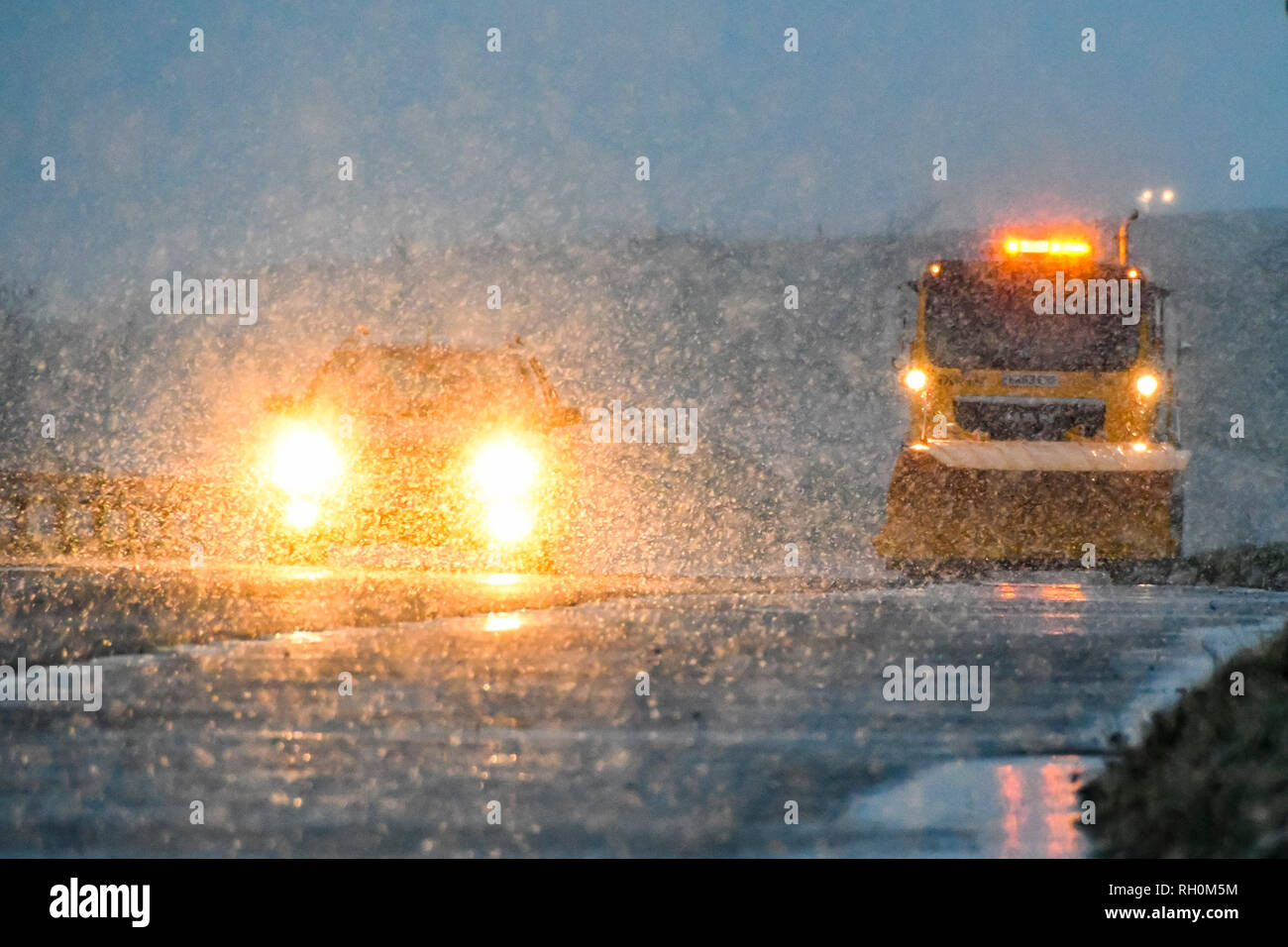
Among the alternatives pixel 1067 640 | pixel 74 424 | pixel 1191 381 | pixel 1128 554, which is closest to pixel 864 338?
pixel 1191 381

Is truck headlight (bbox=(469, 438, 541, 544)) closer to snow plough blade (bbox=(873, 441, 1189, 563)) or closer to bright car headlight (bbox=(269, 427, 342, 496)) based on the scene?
bright car headlight (bbox=(269, 427, 342, 496))

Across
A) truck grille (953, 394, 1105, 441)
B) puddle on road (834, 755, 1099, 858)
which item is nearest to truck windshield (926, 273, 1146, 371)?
truck grille (953, 394, 1105, 441)

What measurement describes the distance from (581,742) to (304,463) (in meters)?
9.51

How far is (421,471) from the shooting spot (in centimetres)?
1616

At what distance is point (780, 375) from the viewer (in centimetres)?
7862

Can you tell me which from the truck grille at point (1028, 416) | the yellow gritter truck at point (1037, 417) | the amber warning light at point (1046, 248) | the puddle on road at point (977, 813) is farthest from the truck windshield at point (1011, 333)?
the puddle on road at point (977, 813)

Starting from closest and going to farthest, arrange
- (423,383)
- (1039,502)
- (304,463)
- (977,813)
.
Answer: (977,813), (304,463), (423,383), (1039,502)

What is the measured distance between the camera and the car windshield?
54.7ft

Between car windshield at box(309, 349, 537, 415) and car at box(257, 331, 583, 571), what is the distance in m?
0.02

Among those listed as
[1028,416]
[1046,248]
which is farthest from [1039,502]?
[1046,248]

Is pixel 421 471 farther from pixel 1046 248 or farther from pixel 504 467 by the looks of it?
pixel 1046 248

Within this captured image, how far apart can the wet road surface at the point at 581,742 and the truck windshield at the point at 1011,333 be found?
25.8 feet

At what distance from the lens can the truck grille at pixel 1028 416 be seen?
19812 mm
